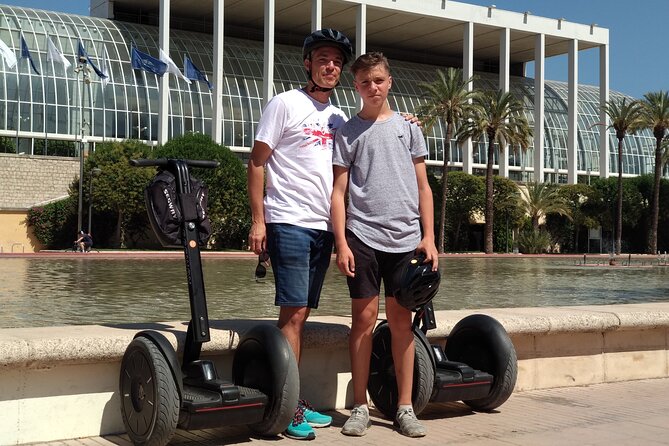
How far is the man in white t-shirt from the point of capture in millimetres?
5129

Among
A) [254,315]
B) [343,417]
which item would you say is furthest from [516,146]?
[343,417]

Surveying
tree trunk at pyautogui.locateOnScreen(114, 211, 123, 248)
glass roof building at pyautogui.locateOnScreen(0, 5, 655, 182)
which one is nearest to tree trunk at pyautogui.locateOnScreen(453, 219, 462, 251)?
glass roof building at pyautogui.locateOnScreen(0, 5, 655, 182)

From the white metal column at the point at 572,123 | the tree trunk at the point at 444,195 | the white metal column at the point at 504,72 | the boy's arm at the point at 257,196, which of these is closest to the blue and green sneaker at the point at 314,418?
the boy's arm at the point at 257,196

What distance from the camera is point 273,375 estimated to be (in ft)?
15.7

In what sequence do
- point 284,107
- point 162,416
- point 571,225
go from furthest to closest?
point 571,225 → point 284,107 → point 162,416

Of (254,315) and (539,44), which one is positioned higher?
(539,44)

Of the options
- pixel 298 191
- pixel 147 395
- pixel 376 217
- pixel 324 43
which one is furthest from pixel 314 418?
pixel 324 43

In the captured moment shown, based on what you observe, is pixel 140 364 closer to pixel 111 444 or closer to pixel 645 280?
pixel 111 444

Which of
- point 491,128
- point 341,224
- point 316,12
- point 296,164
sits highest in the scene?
point 316,12

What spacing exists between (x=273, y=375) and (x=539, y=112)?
73.2m

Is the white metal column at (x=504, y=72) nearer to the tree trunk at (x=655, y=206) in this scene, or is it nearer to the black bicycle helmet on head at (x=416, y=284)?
the tree trunk at (x=655, y=206)

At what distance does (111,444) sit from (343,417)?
1.56 metres

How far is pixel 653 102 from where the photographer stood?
64438 millimetres

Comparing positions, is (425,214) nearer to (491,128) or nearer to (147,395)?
(147,395)
